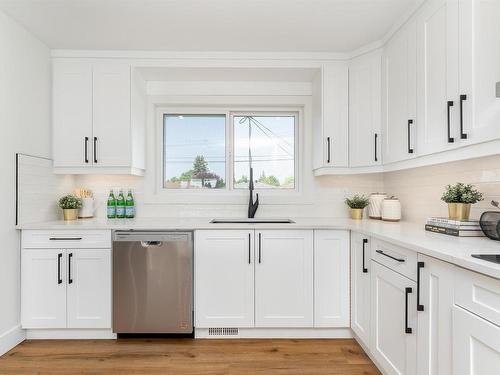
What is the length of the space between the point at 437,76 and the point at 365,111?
83cm

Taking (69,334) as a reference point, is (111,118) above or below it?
above

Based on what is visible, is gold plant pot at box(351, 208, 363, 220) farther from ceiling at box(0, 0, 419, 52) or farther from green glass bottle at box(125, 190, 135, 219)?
green glass bottle at box(125, 190, 135, 219)

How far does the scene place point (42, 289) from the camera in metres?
2.39

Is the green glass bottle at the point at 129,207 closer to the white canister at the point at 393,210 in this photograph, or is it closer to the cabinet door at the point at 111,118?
the cabinet door at the point at 111,118

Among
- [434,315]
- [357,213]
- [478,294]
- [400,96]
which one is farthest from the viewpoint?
[357,213]

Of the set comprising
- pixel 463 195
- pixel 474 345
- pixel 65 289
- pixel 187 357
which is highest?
pixel 463 195

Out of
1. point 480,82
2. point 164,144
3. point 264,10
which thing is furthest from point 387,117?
point 164,144

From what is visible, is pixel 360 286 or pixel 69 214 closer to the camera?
pixel 360 286

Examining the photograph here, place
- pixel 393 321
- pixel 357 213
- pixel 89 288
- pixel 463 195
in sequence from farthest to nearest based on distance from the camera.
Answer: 1. pixel 357 213
2. pixel 89 288
3. pixel 463 195
4. pixel 393 321

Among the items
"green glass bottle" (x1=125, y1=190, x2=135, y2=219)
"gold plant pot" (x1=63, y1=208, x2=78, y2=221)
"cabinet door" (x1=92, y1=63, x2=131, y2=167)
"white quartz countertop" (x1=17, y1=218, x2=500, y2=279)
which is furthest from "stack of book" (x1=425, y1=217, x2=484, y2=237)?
"gold plant pot" (x1=63, y1=208, x2=78, y2=221)

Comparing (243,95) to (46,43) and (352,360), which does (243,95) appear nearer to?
(46,43)

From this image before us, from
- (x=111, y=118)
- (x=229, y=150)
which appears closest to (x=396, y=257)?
(x=229, y=150)

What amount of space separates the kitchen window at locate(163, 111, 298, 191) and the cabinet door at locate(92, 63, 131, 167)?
53 cm

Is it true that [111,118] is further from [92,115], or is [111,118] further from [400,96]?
[400,96]
